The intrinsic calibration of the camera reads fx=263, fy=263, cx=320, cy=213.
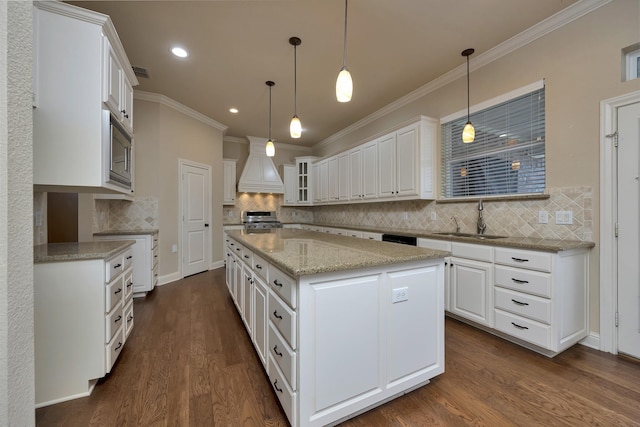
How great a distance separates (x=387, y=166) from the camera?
393 centimetres

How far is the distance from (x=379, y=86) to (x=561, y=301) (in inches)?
122

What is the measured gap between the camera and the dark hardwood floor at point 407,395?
1.45 m

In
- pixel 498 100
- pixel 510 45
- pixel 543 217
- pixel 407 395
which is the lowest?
pixel 407 395

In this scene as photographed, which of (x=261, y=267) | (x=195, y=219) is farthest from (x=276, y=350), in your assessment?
(x=195, y=219)

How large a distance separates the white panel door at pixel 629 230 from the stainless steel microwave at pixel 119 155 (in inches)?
150

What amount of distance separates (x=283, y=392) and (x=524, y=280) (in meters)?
2.04

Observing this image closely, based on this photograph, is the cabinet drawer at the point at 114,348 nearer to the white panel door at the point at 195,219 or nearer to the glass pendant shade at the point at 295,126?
the glass pendant shade at the point at 295,126

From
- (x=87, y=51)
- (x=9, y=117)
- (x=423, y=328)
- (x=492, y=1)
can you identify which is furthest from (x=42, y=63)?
(x=492, y=1)

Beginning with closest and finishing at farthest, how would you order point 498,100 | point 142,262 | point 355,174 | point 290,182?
1. point 498,100
2. point 142,262
3. point 355,174
4. point 290,182

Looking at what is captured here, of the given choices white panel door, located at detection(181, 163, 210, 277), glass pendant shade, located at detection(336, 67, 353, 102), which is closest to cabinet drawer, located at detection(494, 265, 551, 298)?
glass pendant shade, located at detection(336, 67, 353, 102)

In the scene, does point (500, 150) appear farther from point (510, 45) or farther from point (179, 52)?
point (179, 52)

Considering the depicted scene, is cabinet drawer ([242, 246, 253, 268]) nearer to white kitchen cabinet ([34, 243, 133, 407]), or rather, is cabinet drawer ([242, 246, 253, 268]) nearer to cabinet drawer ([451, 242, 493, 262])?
white kitchen cabinet ([34, 243, 133, 407])

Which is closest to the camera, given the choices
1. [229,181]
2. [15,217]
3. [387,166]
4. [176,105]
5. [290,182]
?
[15,217]

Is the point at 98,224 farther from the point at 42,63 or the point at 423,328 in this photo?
the point at 423,328
